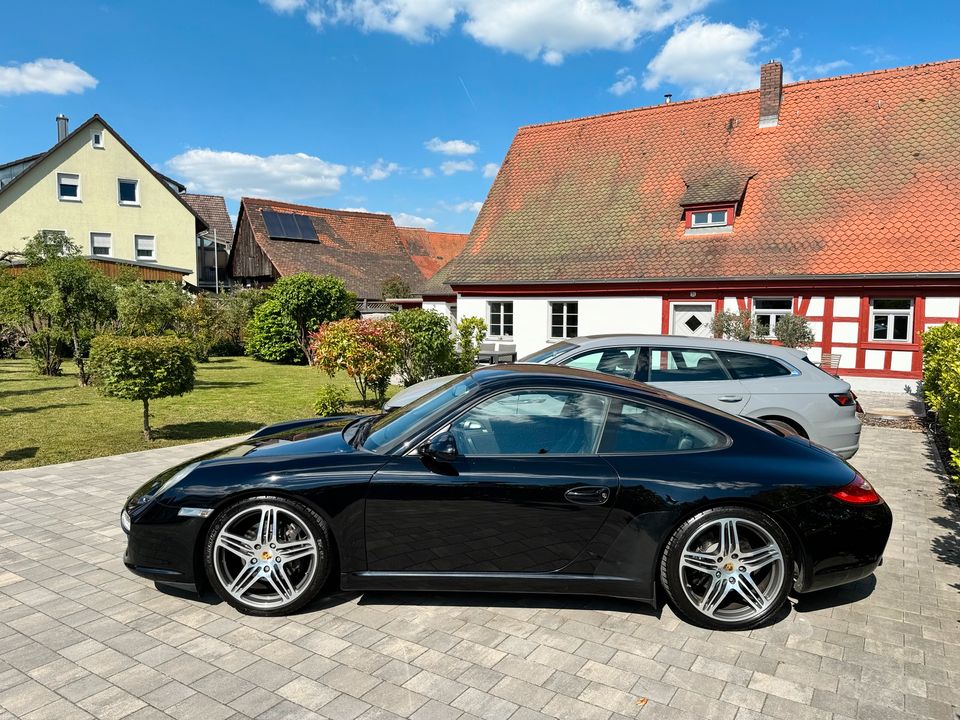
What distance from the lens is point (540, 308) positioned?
21.1m

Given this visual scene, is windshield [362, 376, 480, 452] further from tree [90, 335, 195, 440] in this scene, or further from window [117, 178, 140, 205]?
window [117, 178, 140, 205]

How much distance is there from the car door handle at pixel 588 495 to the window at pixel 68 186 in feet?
126

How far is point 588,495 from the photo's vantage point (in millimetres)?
3748

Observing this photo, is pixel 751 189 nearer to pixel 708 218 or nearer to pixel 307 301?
pixel 708 218

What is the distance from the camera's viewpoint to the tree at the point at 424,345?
495 inches

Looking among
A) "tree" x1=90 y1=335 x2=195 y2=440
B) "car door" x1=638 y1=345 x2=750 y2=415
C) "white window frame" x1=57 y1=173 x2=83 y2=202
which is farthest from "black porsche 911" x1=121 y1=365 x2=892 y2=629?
"white window frame" x1=57 y1=173 x2=83 y2=202

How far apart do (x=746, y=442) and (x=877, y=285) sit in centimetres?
1516

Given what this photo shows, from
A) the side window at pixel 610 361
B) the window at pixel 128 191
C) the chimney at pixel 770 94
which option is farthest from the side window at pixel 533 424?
the window at pixel 128 191

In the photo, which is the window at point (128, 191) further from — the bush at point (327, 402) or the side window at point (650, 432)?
the side window at point (650, 432)

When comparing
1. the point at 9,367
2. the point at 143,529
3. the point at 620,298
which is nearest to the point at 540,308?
the point at 620,298

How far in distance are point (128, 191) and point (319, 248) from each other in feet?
35.9

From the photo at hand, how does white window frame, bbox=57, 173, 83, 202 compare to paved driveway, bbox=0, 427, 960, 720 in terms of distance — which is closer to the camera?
paved driveway, bbox=0, 427, 960, 720

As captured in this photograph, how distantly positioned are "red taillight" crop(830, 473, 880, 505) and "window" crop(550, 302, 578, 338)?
55.2 ft

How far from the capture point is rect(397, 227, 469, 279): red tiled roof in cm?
5203
